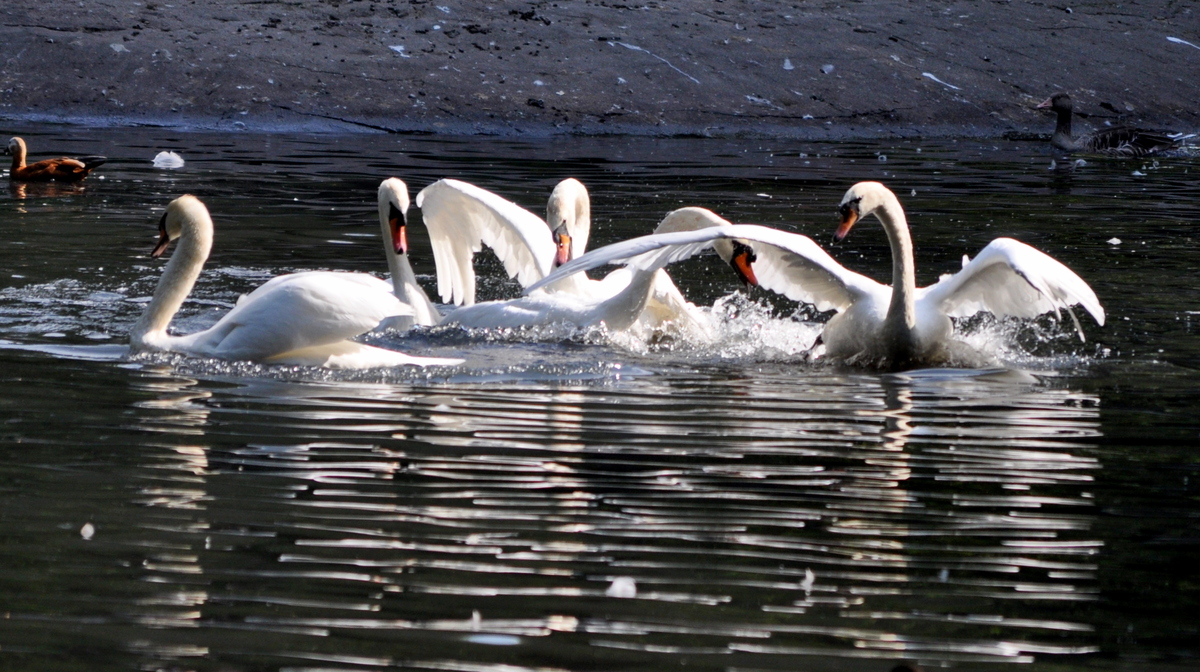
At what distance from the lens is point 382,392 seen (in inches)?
224

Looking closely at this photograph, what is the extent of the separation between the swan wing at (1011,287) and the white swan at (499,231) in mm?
1723

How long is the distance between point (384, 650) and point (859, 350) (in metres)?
4.04

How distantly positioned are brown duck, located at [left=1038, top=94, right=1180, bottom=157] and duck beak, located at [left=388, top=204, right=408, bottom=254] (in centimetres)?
1167

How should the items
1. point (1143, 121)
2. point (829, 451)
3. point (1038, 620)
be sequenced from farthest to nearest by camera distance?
point (1143, 121) → point (829, 451) → point (1038, 620)

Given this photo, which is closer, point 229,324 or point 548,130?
point 229,324

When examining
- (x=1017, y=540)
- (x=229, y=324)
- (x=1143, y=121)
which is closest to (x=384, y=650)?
(x=1017, y=540)

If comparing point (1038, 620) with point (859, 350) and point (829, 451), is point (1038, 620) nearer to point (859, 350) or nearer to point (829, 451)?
point (829, 451)

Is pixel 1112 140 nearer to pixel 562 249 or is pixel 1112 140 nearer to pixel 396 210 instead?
pixel 562 249

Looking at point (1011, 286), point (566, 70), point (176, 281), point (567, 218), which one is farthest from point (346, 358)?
point (566, 70)

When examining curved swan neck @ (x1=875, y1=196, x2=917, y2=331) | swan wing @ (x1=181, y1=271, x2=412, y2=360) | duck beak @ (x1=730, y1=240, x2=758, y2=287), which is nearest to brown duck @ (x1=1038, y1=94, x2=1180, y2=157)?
duck beak @ (x1=730, y1=240, x2=758, y2=287)

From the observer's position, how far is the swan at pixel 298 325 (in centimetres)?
605

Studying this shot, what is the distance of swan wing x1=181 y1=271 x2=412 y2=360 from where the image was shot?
6.04 meters

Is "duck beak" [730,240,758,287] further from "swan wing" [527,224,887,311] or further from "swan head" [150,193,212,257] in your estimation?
"swan head" [150,193,212,257]

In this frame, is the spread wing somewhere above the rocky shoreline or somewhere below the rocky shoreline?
below
